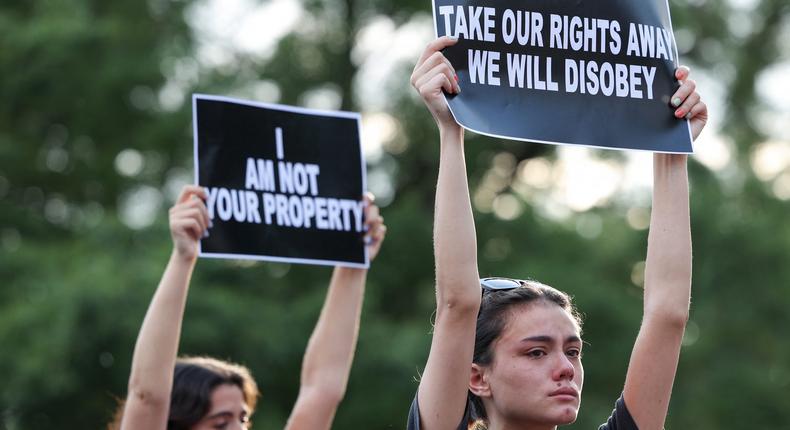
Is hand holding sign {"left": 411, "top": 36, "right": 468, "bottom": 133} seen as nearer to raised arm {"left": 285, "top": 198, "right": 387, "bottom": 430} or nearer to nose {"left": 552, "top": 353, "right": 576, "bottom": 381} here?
nose {"left": 552, "top": 353, "right": 576, "bottom": 381}

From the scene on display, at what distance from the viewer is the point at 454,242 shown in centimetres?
350

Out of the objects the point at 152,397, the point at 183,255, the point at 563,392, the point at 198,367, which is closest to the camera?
the point at 563,392

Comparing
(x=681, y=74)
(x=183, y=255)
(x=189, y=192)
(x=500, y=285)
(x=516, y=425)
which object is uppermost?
(x=681, y=74)

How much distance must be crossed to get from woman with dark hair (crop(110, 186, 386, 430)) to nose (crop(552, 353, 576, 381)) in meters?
1.39

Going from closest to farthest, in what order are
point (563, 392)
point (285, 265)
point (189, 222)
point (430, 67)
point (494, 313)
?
point (563, 392), point (430, 67), point (494, 313), point (189, 222), point (285, 265)

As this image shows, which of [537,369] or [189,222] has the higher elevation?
[189,222]

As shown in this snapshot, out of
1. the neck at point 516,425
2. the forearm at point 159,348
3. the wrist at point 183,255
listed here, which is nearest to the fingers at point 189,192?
the wrist at point 183,255

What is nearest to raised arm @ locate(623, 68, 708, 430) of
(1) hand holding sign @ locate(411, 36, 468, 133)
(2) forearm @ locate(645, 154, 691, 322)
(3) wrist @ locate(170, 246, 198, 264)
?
(2) forearm @ locate(645, 154, 691, 322)

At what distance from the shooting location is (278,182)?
545 cm

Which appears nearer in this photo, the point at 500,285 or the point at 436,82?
the point at 436,82

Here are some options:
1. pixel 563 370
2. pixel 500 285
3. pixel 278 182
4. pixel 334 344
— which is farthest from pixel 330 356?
pixel 563 370

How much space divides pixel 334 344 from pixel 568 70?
1679mm

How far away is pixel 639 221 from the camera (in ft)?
48.3

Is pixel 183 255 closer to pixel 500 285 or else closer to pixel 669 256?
pixel 500 285
